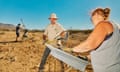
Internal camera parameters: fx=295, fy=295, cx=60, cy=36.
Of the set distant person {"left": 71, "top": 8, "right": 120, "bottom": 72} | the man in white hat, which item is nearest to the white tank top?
distant person {"left": 71, "top": 8, "right": 120, "bottom": 72}

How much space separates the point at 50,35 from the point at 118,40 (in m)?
5.51

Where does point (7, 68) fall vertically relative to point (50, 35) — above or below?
below

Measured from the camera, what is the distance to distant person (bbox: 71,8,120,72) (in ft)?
10.9

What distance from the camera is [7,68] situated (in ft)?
41.0

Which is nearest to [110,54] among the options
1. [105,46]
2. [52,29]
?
[105,46]

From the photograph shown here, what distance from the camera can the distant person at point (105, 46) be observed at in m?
3.31

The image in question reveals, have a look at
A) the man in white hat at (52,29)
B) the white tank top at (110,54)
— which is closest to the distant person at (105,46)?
the white tank top at (110,54)

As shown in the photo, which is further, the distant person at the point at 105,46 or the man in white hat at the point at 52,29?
the man in white hat at the point at 52,29

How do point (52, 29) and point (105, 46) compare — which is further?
point (52, 29)

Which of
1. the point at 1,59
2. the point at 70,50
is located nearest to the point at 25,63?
the point at 1,59

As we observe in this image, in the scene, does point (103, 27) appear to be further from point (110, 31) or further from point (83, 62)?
point (83, 62)

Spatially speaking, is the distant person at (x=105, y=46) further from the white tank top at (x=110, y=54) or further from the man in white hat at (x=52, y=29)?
the man in white hat at (x=52, y=29)

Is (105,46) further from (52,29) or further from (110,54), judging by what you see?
(52,29)

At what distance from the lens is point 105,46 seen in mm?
3352
